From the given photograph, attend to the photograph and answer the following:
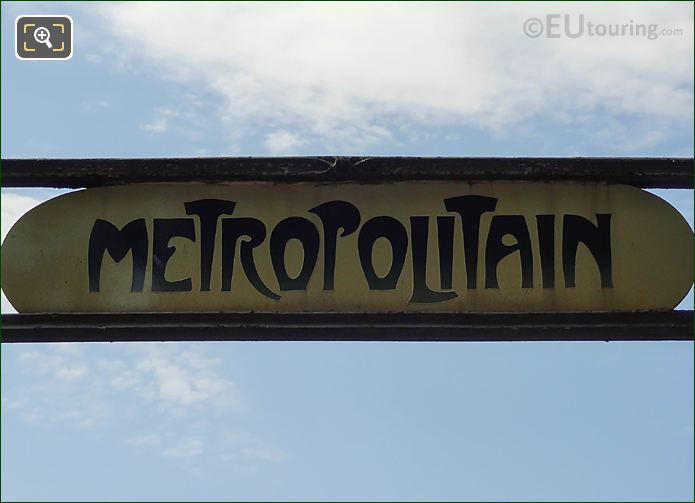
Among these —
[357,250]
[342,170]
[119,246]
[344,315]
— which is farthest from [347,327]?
[119,246]

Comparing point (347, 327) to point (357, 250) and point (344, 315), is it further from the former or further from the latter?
point (357, 250)

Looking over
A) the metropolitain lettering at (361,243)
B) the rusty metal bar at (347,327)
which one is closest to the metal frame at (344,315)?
the rusty metal bar at (347,327)

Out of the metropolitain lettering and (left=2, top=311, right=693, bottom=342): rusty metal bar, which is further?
the metropolitain lettering

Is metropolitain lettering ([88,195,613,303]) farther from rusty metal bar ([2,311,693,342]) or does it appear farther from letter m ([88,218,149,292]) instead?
rusty metal bar ([2,311,693,342])

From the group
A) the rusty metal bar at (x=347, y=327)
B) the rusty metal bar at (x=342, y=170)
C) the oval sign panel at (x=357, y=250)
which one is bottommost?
the rusty metal bar at (x=347, y=327)

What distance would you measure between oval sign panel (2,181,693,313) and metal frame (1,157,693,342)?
0.20 feet

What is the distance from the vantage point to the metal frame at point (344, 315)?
12.9 feet

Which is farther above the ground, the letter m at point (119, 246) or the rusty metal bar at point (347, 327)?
the letter m at point (119, 246)

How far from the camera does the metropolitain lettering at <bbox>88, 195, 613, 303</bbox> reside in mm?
A: 4043

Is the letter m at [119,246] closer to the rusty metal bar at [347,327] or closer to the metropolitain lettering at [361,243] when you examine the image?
the metropolitain lettering at [361,243]

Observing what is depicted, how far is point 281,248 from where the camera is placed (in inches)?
160

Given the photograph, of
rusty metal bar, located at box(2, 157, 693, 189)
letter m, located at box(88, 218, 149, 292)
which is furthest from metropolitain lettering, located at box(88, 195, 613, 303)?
rusty metal bar, located at box(2, 157, 693, 189)

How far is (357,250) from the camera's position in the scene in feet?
13.3

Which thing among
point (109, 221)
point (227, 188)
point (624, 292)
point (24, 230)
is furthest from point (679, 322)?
point (24, 230)
